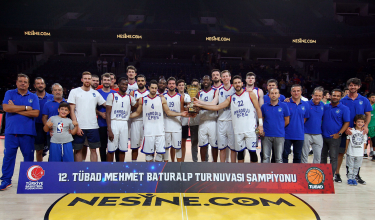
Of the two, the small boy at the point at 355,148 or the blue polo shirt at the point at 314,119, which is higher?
the blue polo shirt at the point at 314,119

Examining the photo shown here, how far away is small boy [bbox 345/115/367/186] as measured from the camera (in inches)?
197

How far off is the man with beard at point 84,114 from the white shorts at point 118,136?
29 centimetres

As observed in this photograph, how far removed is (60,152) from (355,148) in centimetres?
571

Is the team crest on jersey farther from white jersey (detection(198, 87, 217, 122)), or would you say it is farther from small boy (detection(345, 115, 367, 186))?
small boy (detection(345, 115, 367, 186))

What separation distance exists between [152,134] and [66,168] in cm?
166

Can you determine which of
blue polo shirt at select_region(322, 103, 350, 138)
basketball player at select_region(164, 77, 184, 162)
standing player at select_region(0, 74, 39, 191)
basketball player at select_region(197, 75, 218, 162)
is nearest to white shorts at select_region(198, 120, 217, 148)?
basketball player at select_region(197, 75, 218, 162)

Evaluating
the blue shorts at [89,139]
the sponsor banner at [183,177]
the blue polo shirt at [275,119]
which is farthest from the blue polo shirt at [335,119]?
the blue shorts at [89,139]

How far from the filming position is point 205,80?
17.9ft

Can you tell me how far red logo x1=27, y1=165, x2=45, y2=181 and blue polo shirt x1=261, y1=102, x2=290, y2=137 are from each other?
402 cm

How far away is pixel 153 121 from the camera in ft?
16.6

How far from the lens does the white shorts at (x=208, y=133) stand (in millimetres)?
5312

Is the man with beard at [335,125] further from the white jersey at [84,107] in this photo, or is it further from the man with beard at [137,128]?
the white jersey at [84,107]

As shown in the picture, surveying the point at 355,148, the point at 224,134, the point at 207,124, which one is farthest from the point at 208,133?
the point at 355,148

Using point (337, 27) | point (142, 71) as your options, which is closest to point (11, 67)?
point (142, 71)
